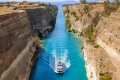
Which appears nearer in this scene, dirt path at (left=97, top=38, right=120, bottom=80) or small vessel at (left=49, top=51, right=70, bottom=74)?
dirt path at (left=97, top=38, right=120, bottom=80)

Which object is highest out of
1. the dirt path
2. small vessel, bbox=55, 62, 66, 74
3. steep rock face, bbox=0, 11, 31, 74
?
steep rock face, bbox=0, 11, 31, 74

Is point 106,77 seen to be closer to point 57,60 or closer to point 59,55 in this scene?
point 57,60

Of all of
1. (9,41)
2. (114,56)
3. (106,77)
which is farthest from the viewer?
(114,56)

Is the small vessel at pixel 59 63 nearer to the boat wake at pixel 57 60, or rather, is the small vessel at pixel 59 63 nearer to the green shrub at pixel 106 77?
the boat wake at pixel 57 60

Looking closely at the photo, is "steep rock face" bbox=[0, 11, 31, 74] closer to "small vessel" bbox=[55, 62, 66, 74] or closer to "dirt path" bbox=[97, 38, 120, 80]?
"small vessel" bbox=[55, 62, 66, 74]

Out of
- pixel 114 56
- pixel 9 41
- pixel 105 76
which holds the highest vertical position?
pixel 9 41

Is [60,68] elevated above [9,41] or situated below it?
below

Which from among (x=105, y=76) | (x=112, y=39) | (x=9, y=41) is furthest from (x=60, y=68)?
(x=105, y=76)

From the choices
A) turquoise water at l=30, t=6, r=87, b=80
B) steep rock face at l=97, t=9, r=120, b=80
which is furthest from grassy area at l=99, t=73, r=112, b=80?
turquoise water at l=30, t=6, r=87, b=80

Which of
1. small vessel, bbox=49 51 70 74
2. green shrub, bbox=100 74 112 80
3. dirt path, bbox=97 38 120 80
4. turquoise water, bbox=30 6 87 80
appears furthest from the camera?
small vessel, bbox=49 51 70 74
